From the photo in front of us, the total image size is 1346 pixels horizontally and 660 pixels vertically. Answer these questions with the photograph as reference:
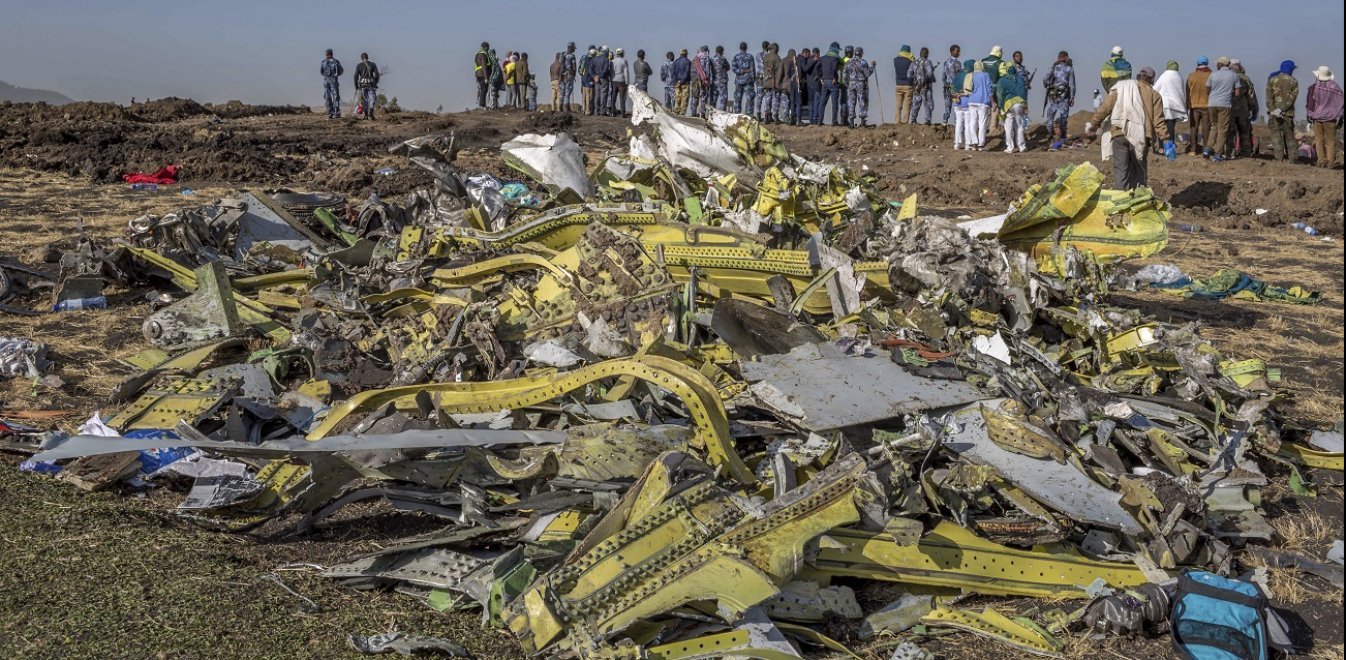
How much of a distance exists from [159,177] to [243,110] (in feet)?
32.5

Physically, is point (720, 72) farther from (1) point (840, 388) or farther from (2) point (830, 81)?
(1) point (840, 388)

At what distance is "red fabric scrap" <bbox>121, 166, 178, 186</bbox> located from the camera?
43.8 feet

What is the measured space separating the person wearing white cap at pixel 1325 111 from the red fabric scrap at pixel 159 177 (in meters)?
17.1

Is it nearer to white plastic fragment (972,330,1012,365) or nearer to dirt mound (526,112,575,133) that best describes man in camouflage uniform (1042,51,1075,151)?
dirt mound (526,112,575,133)

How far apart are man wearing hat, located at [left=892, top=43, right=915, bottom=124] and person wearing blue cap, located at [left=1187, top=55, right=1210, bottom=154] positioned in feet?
17.5

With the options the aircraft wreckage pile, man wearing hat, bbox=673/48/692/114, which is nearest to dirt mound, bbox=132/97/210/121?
man wearing hat, bbox=673/48/692/114

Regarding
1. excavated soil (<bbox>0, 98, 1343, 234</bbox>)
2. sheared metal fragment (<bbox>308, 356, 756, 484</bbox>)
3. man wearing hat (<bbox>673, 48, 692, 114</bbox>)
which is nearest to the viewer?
sheared metal fragment (<bbox>308, 356, 756, 484</bbox>)

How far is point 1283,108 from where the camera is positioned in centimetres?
1547

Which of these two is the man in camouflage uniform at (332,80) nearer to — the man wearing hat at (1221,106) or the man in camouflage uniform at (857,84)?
the man in camouflage uniform at (857,84)

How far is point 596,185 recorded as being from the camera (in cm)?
827

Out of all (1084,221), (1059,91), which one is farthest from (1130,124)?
(1059,91)

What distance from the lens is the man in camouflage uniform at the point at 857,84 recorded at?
21.1 metres

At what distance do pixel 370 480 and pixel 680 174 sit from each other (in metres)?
4.52

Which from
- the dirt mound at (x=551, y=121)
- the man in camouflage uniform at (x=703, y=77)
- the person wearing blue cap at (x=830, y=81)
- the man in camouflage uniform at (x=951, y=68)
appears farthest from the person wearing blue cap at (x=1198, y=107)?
the dirt mound at (x=551, y=121)
